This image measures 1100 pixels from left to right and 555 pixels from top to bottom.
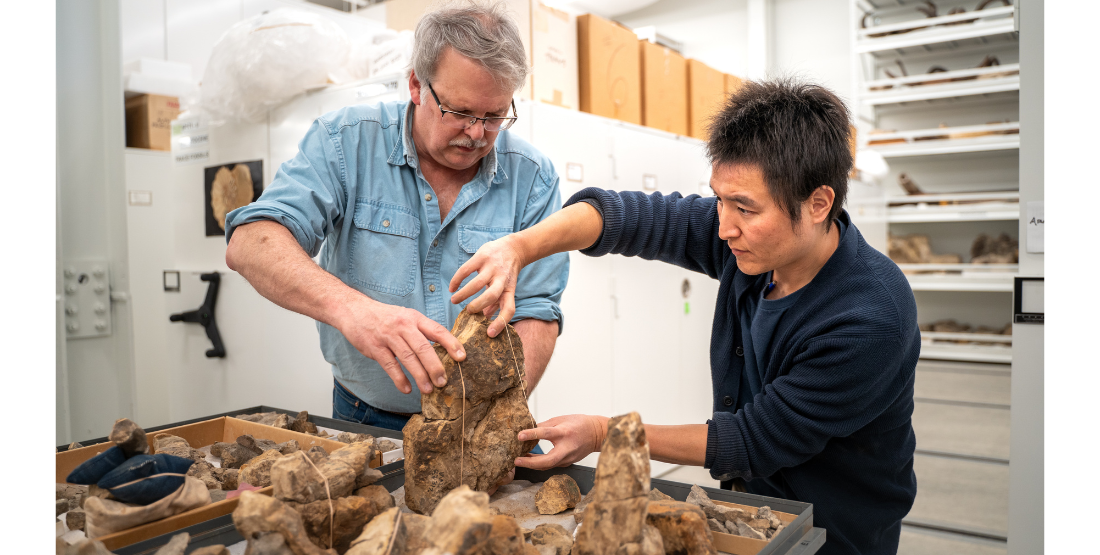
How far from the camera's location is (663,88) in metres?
3.65

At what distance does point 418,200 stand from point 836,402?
970 millimetres

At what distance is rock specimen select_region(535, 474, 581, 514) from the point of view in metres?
1.08

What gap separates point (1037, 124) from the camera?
1.89 metres

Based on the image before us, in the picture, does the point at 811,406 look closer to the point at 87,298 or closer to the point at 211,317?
the point at 87,298

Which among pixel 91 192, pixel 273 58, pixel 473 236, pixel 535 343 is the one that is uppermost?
pixel 273 58

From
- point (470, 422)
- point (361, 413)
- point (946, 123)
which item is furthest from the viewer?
point (946, 123)

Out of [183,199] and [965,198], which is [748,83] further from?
[965,198]

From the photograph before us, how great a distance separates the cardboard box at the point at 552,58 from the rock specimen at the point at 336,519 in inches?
83.7

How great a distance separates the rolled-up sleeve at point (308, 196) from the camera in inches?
52.6

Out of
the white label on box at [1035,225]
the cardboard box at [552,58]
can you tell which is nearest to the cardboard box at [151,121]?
the cardboard box at [552,58]

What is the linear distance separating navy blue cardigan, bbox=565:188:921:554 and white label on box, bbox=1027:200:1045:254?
0.90 meters

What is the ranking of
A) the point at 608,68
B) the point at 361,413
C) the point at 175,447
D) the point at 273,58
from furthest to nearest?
the point at 608,68 < the point at 273,58 < the point at 361,413 < the point at 175,447

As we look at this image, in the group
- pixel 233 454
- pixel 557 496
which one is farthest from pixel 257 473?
pixel 557 496

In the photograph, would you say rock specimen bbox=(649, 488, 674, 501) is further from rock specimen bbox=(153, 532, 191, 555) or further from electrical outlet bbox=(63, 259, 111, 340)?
electrical outlet bbox=(63, 259, 111, 340)
